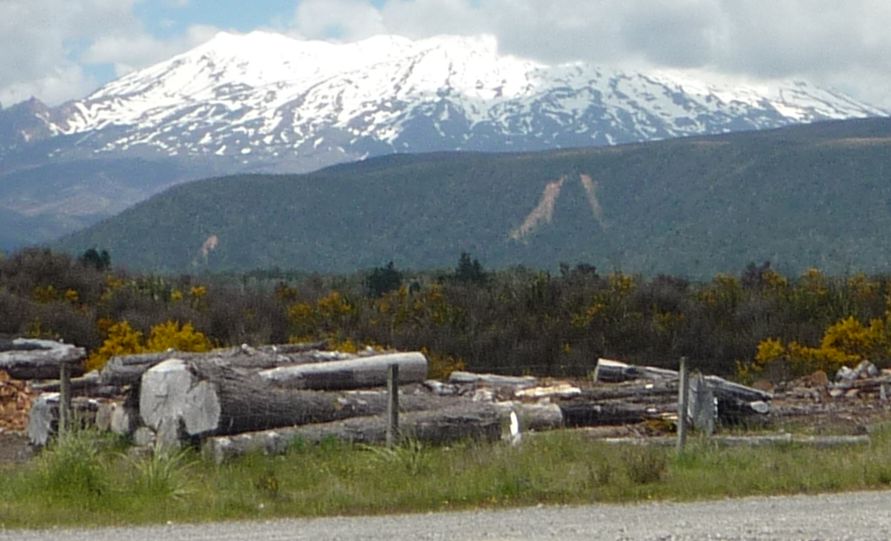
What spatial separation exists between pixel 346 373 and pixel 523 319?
14.8 metres

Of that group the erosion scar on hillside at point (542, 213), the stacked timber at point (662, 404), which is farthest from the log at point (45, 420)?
the erosion scar on hillside at point (542, 213)

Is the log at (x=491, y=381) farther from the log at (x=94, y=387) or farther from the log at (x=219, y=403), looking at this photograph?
the log at (x=94, y=387)

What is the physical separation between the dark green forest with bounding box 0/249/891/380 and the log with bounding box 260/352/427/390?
294 inches

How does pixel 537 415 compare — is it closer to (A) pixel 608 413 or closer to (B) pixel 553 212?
(A) pixel 608 413

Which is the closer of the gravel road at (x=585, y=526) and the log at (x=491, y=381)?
the gravel road at (x=585, y=526)

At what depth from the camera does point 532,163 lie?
13025 cm

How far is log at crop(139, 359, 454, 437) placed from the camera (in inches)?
638

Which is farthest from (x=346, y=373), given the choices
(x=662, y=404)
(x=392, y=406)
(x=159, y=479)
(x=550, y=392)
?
(x=159, y=479)

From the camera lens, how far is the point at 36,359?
23.4m

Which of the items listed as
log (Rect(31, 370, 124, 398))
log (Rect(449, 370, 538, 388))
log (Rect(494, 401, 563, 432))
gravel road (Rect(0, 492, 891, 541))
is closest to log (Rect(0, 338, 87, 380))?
log (Rect(31, 370, 124, 398))

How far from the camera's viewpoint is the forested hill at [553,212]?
99500 mm

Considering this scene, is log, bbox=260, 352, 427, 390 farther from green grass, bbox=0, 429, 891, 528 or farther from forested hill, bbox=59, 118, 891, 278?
forested hill, bbox=59, 118, 891, 278

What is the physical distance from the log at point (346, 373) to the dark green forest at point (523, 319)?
7467 millimetres

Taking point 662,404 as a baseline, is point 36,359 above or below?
above
